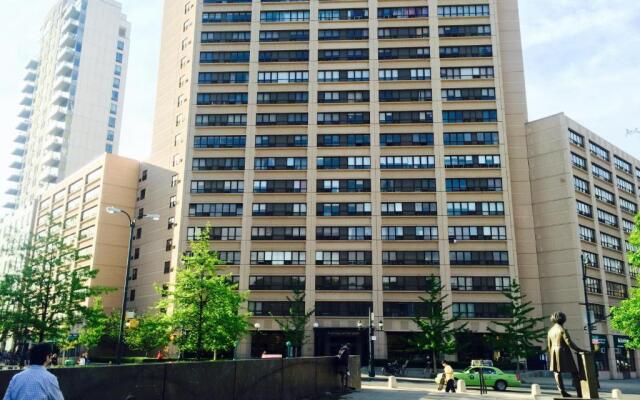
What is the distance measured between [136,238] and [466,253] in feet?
147

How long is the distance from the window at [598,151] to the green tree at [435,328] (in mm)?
28262

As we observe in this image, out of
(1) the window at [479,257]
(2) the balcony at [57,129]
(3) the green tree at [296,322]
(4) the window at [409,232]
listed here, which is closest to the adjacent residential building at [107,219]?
(3) the green tree at [296,322]

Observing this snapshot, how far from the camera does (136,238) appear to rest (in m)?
74.4

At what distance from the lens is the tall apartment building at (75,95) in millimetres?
114875

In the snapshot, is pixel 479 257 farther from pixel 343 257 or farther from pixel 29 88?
pixel 29 88

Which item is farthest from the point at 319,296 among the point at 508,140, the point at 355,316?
the point at 508,140

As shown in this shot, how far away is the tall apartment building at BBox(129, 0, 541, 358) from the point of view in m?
62.1

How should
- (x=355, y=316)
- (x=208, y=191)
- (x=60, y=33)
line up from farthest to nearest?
(x=60, y=33) → (x=208, y=191) → (x=355, y=316)

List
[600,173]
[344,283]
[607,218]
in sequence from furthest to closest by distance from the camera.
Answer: [600,173]
[607,218]
[344,283]

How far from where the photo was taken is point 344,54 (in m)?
70.1

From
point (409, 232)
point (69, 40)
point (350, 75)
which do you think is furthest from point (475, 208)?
point (69, 40)

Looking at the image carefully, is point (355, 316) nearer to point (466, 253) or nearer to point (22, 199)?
point (466, 253)

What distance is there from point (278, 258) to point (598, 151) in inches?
1725

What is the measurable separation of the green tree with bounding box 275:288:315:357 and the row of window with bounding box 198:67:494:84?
2779cm
